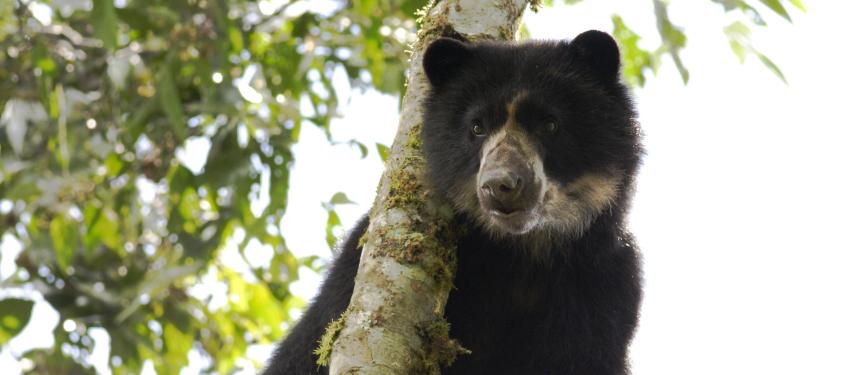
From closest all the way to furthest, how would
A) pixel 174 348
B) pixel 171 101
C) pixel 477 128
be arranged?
pixel 477 128 → pixel 171 101 → pixel 174 348

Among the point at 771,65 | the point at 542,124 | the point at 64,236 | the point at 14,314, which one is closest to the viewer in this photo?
the point at 542,124

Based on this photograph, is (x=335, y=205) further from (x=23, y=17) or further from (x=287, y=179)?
(x=23, y=17)

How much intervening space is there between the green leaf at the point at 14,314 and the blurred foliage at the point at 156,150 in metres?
0.01

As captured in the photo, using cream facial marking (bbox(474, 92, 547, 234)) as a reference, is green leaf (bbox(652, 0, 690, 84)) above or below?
above

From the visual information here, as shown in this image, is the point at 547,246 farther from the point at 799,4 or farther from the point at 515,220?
the point at 799,4

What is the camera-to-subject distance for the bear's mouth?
4566 millimetres

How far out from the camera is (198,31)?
7.79m

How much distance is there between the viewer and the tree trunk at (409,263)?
3.50 m

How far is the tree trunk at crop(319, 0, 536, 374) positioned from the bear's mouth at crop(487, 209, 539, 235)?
246 mm

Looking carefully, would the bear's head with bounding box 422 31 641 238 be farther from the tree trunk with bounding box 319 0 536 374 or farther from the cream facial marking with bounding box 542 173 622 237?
the tree trunk with bounding box 319 0 536 374

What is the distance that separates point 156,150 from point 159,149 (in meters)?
0.07

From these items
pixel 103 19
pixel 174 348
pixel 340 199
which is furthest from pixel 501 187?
pixel 174 348

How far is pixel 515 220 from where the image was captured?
461 centimetres

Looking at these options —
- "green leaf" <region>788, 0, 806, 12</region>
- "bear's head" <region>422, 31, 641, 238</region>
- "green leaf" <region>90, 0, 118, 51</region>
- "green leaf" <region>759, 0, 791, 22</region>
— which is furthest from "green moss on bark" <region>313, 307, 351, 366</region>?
"green leaf" <region>788, 0, 806, 12</region>
